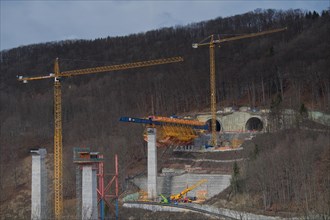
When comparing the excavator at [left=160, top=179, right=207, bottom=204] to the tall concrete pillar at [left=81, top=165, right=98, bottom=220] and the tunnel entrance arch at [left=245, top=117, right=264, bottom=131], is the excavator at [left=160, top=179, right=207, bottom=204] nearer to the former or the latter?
the tall concrete pillar at [left=81, top=165, right=98, bottom=220]

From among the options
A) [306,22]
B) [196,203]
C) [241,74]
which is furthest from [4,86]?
[196,203]

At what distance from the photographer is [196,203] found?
154 ft

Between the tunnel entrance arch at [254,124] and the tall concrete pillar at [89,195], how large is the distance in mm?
30714

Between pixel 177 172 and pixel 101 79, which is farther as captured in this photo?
pixel 101 79

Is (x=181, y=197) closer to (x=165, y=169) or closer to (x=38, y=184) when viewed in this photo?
(x=165, y=169)

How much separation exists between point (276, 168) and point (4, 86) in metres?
85.1

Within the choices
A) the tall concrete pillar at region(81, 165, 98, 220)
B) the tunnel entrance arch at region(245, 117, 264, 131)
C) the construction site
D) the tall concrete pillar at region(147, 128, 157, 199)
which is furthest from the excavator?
the tunnel entrance arch at region(245, 117, 264, 131)

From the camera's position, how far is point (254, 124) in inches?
2768

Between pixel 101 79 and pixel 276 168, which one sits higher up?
pixel 101 79

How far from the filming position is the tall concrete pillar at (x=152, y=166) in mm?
49728

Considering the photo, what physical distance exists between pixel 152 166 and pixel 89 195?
459 inches

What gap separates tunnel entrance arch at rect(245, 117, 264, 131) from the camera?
67.9 m

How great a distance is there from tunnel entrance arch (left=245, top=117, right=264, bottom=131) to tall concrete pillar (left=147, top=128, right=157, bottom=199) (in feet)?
62.3

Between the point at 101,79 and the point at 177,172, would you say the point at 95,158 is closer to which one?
the point at 177,172
